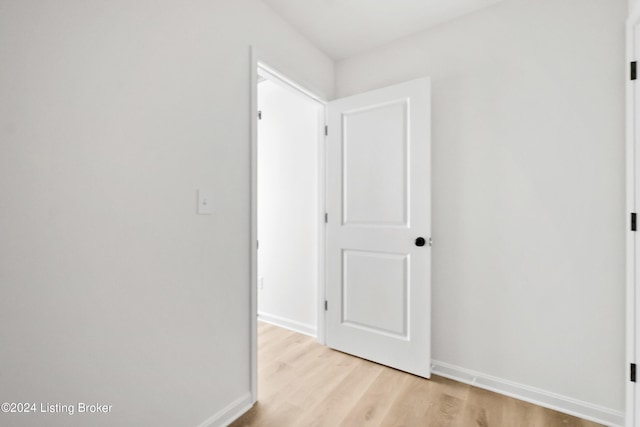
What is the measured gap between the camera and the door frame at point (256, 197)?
5.68 ft

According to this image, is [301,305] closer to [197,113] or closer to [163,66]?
[197,113]

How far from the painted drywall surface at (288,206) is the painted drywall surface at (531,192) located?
1062mm

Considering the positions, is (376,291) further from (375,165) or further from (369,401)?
(375,165)

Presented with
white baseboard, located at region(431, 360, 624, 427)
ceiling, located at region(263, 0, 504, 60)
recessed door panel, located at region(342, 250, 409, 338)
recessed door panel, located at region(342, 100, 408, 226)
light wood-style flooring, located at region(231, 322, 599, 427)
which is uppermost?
ceiling, located at region(263, 0, 504, 60)

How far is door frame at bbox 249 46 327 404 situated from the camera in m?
1.73

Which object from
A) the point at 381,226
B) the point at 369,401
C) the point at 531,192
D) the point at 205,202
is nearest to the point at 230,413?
the point at 369,401

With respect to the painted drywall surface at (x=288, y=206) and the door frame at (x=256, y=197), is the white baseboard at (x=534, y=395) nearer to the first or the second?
the door frame at (x=256, y=197)

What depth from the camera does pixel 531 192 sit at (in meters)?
1.79

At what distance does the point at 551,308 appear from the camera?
1.73 m
